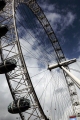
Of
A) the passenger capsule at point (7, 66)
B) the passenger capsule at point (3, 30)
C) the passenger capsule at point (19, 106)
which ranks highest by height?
the passenger capsule at point (3, 30)

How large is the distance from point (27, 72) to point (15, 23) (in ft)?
24.7

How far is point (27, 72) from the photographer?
23141mm

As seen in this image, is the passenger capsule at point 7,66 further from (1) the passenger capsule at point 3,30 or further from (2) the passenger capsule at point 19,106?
(2) the passenger capsule at point 19,106

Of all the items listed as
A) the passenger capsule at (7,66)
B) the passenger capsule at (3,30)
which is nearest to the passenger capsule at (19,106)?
the passenger capsule at (7,66)

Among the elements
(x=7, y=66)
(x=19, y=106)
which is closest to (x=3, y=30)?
(x=7, y=66)

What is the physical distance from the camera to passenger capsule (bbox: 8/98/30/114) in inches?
902

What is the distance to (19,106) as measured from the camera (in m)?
22.9

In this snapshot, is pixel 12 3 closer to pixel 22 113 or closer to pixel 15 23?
pixel 15 23

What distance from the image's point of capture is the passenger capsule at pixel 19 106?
22.9m

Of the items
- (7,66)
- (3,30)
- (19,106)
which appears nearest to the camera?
(7,66)

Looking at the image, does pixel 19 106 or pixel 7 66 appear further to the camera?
pixel 19 106

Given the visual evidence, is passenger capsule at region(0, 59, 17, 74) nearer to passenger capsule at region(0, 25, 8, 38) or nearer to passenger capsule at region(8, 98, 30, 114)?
passenger capsule at region(0, 25, 8, 38)

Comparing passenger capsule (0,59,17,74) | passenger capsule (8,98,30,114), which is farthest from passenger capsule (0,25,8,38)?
passenger capsule (8,98,30,114)

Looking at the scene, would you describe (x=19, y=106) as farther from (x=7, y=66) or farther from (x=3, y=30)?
(x=3, y=30)
